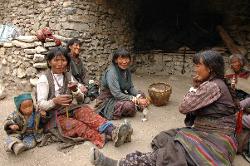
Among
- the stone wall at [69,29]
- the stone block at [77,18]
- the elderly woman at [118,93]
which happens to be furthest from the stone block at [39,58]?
the elderly woman at [118,93]

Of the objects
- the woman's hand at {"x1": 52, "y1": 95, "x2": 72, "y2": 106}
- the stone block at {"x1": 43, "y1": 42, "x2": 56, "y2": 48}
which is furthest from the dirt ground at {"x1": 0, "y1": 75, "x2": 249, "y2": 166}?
the stone block at {"x1": 43, "y1": 42, "x2": 56, "y2": 48}

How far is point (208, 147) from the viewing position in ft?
9.12

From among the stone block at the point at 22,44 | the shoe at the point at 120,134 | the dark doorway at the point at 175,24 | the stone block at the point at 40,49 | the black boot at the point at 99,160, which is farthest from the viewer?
the dark doorway at the point at 175,24

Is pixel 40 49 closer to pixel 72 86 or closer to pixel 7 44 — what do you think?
pixel 7 44

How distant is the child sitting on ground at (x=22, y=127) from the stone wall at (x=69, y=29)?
6.59 ft

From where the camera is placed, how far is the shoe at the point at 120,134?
10.9 feet

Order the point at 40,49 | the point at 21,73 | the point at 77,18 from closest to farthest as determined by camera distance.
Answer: the point at 40,49
the point at 21,73
the point at 77,18

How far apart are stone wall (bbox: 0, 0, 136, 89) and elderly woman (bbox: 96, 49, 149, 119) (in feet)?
5.10

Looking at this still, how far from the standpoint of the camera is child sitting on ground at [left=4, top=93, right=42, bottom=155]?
10.7 ft

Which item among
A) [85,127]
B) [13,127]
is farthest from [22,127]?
[85,127]

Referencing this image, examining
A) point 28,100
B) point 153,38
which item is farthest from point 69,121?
point 153,38

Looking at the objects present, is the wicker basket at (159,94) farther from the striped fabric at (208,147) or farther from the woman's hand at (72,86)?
the striped fabric at (208,147)

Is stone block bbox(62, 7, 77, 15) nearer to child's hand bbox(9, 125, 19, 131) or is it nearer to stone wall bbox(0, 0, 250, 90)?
stone wall bbox(0, 0, 250, 90)

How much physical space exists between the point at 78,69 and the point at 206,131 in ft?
8.69
